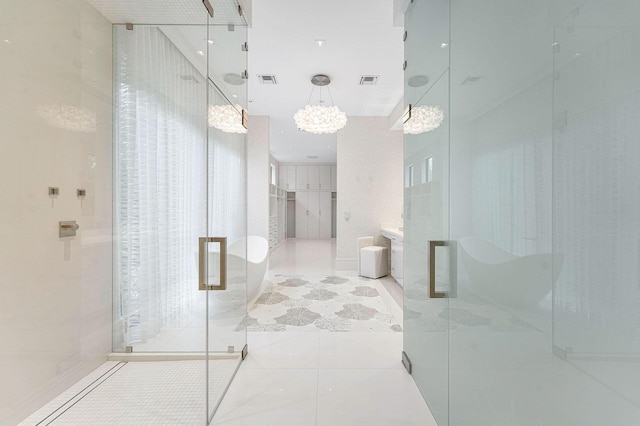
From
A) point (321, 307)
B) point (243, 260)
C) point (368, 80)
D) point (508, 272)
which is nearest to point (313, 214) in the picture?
point (368, 80)

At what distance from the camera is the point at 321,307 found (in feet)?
11.8

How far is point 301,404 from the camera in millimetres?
1800

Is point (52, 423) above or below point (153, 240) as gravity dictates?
below

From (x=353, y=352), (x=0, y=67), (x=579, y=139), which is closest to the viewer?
(x=579, y=139)

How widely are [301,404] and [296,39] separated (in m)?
3.55

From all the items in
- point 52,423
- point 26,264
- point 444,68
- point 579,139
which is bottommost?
point 52,423

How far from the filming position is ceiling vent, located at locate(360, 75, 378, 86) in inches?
170

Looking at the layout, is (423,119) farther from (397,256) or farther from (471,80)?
(397,256)

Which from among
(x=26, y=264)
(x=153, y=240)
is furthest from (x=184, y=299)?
(x=26, y=264)

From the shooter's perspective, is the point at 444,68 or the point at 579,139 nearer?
the point at 579,139

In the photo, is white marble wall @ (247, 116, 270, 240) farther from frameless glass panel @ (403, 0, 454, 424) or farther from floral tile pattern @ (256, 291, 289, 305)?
frameless glass panel @ (403, 0, 454, 424)

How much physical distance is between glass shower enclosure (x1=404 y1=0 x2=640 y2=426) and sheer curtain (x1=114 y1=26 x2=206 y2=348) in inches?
56.1

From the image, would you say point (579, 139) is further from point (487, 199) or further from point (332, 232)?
point (332, 232)

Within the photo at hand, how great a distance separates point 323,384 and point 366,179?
14.8ft
